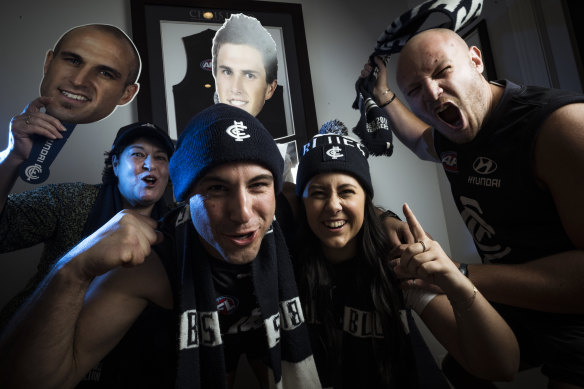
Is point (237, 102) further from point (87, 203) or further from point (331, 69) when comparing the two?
point (87, 203)

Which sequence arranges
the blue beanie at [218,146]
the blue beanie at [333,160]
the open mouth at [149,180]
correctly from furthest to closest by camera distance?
1. the open mouth at [149,180]
2. the blue beanie at [333,160]
3. the blue beanie at [218,146]

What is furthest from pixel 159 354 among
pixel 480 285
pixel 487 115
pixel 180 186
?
pixel 487 115

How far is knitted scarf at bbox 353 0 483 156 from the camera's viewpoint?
4.05 feet

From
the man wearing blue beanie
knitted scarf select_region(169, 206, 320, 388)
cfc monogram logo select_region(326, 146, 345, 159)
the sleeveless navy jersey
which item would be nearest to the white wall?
the sleeveless navy jersey

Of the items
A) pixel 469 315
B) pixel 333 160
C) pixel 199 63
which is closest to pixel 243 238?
pixel 333 160

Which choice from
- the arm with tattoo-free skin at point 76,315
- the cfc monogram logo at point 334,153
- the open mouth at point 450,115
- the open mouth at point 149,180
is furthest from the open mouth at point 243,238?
the open mouth at point 450,115

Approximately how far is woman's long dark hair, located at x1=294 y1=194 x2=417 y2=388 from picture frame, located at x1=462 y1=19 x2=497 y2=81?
1116 mm

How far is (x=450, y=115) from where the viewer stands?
1.11 metres

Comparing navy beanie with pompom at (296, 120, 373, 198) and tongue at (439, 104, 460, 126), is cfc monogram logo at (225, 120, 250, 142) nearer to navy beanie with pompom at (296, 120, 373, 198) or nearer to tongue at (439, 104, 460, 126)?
navy beanie with pompom at (296, 120, 373, 198)

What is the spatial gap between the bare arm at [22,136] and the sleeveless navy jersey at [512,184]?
183 cm

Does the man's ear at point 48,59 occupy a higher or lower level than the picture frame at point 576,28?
higher

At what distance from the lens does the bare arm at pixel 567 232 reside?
848mm

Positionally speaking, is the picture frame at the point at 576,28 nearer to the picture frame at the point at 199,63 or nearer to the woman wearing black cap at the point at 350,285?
the woman wearing black cap at the point at 350,285

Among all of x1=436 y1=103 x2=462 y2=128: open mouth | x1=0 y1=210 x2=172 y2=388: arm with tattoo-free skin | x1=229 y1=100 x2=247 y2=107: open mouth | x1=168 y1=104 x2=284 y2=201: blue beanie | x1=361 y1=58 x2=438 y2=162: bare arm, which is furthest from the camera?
x1=229 y1=100 x2=247 y2=107: open mouth
